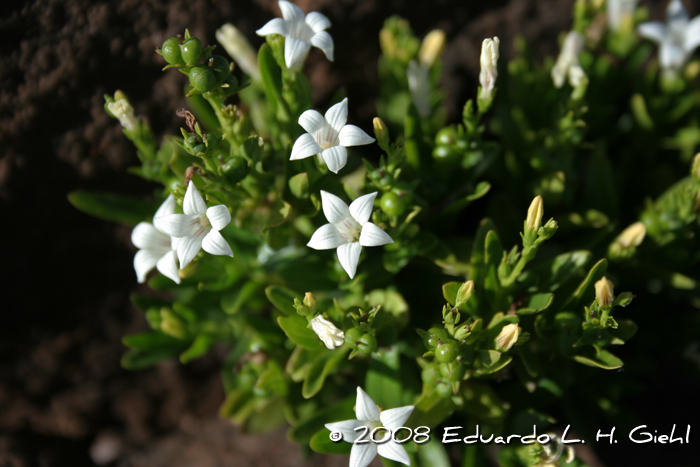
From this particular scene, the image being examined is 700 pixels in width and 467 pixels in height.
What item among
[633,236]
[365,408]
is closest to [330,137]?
[365,408]

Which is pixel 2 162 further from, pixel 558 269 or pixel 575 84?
pixel 575 84

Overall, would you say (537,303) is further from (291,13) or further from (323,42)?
(291,13)

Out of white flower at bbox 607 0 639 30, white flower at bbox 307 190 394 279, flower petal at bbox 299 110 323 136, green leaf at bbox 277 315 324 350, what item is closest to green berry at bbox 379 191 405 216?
white flower at bbox 307 190 394 279

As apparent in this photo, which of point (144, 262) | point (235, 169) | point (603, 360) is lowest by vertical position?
point (603, 360)

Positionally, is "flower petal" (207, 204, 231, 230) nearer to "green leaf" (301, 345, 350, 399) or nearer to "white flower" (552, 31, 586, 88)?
"green leaf" (301, 345, 350, 399)

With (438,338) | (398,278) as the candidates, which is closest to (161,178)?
(398,278)
